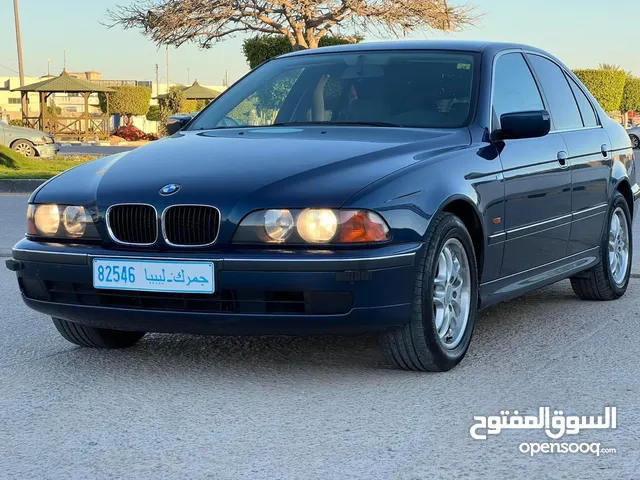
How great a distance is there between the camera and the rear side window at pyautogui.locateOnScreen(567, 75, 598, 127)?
7.05 meters

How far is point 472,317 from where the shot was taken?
5.25 m

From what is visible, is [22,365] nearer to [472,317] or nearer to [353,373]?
[353,373]

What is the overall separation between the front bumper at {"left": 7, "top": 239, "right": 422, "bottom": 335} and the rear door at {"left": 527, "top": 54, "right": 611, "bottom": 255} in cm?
207

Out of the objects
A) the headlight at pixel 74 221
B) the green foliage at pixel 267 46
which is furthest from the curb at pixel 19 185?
the green foliage at pixel 267 46

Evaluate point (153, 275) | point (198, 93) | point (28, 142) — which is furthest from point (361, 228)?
point (198, 93)

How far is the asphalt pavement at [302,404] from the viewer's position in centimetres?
368

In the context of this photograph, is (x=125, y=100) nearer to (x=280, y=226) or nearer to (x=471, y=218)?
(x=471, y=218)

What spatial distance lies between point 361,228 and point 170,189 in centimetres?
80

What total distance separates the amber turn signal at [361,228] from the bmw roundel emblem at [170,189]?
711 mm

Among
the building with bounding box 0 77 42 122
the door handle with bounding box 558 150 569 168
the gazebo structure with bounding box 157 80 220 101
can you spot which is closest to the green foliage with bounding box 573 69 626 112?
the gazebo structure with bounding box 157 80 220 101

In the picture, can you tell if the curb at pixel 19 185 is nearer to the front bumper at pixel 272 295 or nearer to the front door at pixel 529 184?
the front door at pixel 529 184

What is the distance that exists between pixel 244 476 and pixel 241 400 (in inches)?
39.0

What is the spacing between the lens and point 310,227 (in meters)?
4.52

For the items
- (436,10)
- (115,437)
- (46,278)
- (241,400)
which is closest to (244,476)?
(115,437)
